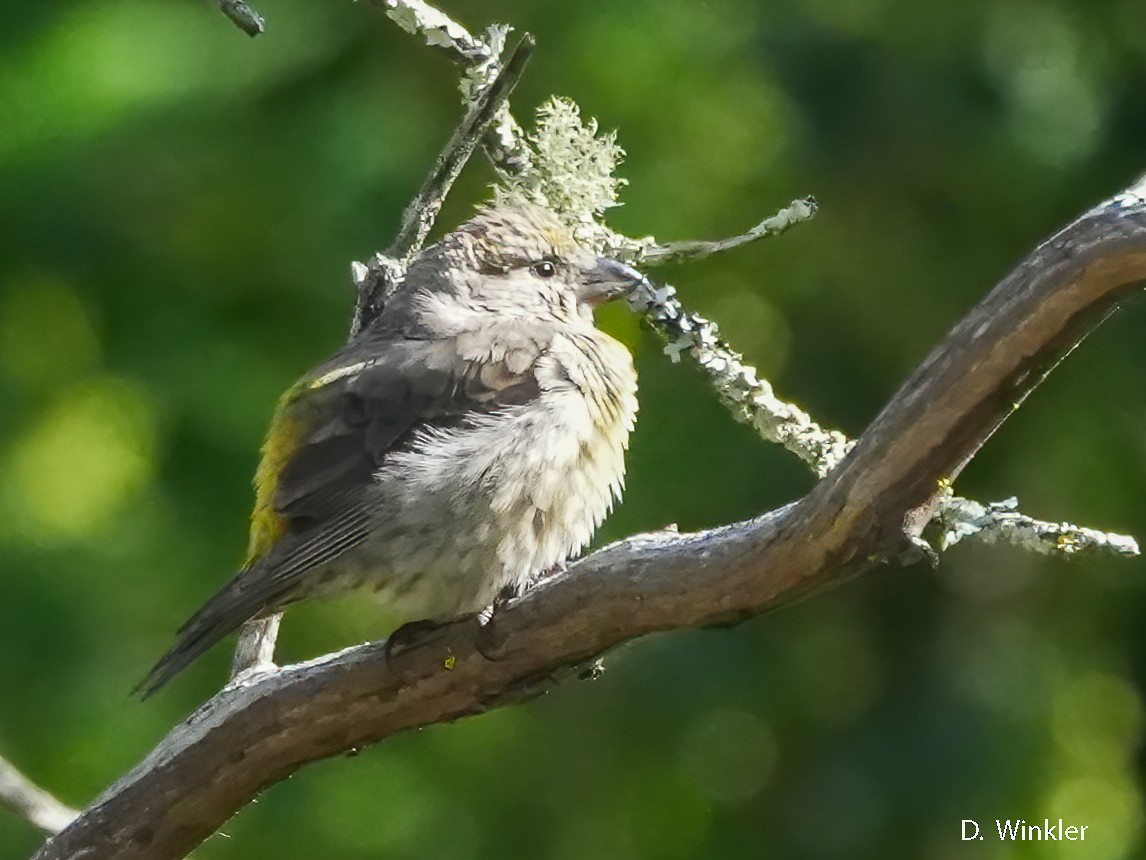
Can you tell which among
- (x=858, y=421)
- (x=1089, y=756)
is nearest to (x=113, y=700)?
(x=858, y=421)

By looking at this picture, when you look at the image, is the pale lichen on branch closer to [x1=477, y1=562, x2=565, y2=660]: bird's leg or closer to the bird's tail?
[x1=477, y1=562, x2=565, y2=660]: bird's leg

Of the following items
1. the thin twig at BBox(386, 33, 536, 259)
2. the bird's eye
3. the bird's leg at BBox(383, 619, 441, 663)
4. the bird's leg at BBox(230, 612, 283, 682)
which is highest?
the bird's eye

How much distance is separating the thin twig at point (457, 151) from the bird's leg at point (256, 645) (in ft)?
3.01

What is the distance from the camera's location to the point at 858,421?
5.32 meters

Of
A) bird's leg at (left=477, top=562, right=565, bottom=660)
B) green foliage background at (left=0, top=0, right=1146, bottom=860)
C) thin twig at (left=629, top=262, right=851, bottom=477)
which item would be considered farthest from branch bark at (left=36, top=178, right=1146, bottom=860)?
green foliage background at (left=0, top=0, right=1146, bottom=860)

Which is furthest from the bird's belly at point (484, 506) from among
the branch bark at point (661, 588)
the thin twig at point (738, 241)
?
the thin twig at point (738, 241)

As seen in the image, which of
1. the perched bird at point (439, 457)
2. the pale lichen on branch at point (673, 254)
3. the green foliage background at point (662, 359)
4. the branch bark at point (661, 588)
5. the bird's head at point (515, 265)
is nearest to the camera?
the branch bark at point (661, 588)

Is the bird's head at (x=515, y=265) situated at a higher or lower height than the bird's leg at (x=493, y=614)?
higher

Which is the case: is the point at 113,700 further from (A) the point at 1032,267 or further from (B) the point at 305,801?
(A) the point at 1032,267

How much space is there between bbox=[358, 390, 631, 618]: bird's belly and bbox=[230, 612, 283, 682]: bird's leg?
34cm

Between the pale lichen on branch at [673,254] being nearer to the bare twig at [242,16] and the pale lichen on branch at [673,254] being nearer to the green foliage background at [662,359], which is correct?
the bare twig at [242,16]

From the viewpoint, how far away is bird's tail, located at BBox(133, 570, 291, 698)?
331 cm

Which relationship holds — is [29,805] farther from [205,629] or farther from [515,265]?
[515,265]

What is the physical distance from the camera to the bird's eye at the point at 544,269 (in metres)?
4.15
